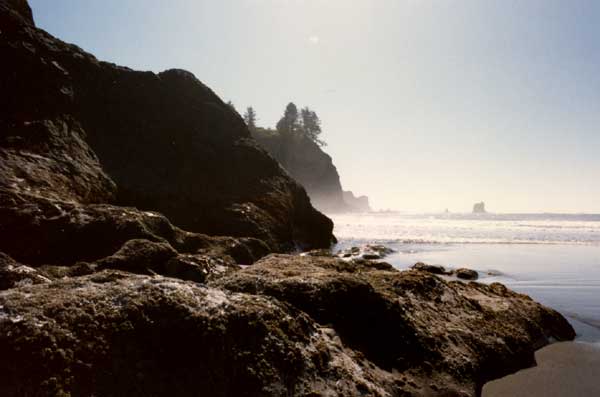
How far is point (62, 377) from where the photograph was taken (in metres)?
2.20

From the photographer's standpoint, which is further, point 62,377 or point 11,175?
point 11,175

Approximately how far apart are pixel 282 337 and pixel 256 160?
15358 millimetres

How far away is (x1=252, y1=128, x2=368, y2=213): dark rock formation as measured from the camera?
271 feet

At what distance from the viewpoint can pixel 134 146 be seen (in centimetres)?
1462

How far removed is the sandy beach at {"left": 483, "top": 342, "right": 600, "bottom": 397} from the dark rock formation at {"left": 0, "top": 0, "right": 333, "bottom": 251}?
9.02 metres

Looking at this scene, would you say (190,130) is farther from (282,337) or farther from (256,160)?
(282,337)

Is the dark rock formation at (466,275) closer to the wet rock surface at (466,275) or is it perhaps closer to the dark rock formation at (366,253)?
the wet rock surface at (466,275)

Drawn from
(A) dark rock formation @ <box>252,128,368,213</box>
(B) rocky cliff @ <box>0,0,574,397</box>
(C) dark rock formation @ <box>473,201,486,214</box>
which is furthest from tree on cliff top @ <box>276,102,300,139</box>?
(C) dark rock formation @ <box>473,201,486,214</box>

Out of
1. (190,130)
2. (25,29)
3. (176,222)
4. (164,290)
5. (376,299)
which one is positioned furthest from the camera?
(190,130)

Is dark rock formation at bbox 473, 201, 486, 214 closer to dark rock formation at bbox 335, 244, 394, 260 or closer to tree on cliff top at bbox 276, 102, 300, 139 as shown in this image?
tree on cliff top at bbox 276, 102, 300, 139

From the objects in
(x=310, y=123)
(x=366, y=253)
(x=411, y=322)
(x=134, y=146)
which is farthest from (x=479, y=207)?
(x=411, y=322)

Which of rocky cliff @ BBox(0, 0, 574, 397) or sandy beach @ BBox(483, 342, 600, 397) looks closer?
rocky cliff @ BBox(0, 0, 574, 397)

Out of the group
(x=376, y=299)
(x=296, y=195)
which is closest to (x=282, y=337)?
(x=376, y=299)

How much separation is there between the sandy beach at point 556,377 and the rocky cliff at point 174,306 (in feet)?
0.51
